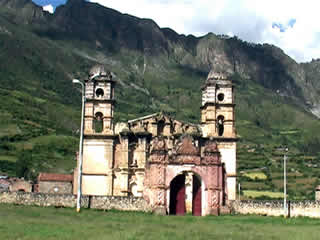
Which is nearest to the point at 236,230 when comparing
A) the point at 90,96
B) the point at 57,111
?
the point at 90,96

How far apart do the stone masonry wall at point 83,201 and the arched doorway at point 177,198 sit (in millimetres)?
3721

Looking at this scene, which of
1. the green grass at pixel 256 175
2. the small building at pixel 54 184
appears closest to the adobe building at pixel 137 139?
the small building at pixel 54 184

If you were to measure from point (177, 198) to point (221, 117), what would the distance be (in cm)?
1266

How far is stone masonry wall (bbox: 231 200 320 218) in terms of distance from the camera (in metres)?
41.2

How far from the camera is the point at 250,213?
1671 inches

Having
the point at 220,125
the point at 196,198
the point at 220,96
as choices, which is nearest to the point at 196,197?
the point at 196,198

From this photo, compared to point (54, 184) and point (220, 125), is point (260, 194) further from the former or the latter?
point (54, 184)

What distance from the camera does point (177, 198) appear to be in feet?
146

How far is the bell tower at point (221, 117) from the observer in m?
52.7

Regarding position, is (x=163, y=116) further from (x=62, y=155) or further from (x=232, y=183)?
(x=62, y=155)

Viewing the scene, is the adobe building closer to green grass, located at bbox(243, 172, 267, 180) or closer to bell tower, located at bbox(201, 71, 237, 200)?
bell tower, located at bbox(201, 71, 237, 200)

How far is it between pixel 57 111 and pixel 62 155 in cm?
5598

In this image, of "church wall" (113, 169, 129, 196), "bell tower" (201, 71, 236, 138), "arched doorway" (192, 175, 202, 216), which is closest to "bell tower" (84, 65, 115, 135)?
"church wall" (113, 169, 129, 196)

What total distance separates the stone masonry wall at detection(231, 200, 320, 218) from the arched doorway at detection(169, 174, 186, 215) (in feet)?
12.9
